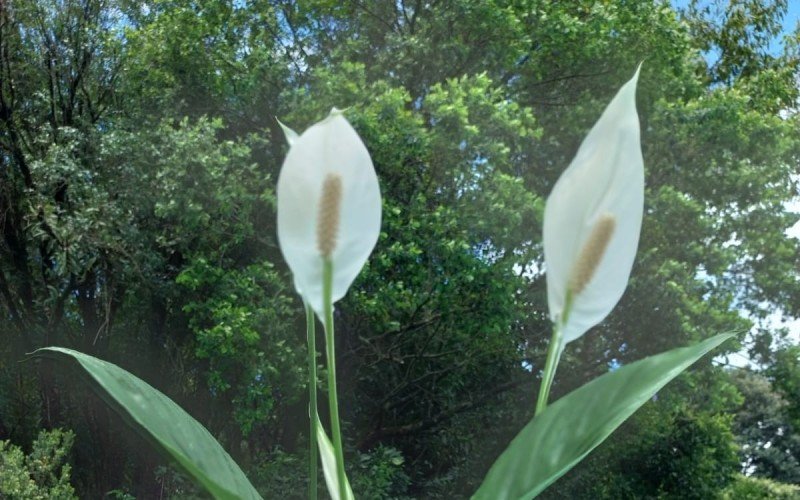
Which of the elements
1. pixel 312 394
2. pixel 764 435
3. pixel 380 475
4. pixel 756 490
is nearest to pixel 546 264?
pixel 312 394

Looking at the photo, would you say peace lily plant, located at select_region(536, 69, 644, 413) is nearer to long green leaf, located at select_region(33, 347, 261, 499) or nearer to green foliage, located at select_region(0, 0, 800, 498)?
long green leaf, located at select_region(33, 347, 261, 499)

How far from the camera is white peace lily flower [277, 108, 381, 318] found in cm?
71

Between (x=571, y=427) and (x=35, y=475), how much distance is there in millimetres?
6074

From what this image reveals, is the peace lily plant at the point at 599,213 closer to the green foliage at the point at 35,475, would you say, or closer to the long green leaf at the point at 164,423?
the long green leaf at the point at 164,423

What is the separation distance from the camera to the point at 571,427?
32.0 inches

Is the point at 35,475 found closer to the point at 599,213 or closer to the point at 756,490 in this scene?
the point at 756,490

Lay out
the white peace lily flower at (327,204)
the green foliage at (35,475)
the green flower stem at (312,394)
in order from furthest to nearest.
Answer: 1. the green foliage at (35,475)
2. the green flower stem at (312,394)
3. the white peace lily flower at (327,204)

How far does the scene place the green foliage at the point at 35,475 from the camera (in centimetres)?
574

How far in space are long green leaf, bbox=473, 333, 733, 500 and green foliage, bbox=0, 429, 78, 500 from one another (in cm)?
550

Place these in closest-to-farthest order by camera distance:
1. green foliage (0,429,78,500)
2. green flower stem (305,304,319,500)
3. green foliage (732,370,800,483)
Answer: green flower stem (305,304,319,500)
green foliage (0,429,78,500)
green foliage (732,370,800,483)

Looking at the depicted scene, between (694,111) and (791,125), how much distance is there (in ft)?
3.55

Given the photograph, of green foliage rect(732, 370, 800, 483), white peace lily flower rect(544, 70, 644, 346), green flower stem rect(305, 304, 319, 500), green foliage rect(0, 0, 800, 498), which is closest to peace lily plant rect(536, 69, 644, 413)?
white peace lily flower rect(544, 70, 644, 346)

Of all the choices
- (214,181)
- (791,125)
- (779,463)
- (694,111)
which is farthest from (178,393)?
(779,463)

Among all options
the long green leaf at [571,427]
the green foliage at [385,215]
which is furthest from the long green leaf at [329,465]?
the green foliage at [385,215]
